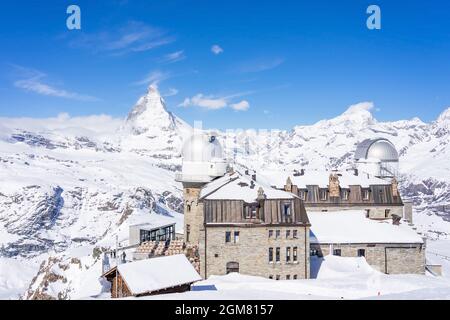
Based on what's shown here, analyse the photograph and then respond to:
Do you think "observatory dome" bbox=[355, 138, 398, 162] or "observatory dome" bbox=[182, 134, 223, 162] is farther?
"observatory dome" bbox=[355, 138, 398, 162]

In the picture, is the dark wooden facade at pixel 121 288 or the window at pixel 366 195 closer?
the dark wooden facade at pixel 121 288

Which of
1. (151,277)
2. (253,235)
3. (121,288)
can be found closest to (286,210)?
(253,235)

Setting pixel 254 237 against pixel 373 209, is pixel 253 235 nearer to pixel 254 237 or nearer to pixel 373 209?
pixel 254 237

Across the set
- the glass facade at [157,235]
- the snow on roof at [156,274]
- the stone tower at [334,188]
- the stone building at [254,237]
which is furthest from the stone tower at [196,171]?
the snow on roof at [156,274]

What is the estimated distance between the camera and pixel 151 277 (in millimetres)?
23031

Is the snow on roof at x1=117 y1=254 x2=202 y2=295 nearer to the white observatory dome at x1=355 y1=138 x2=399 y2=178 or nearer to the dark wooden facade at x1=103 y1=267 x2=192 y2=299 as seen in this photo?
the dark wooden facade at x1=103 y1=267 x2=192 y2=299

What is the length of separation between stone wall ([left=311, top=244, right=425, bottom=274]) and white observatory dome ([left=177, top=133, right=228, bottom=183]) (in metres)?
14.5

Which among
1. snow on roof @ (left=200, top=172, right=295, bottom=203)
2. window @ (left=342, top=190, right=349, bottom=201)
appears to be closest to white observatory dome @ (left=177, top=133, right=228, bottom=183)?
snow on roof @ (left=200, top=172, right=295, bottom=203)

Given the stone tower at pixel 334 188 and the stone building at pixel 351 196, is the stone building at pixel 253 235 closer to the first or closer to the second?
the stone building at pixel 351 196

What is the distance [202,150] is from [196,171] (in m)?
2.13

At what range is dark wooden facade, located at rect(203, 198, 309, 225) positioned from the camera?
118ft

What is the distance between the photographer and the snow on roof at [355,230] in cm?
4106

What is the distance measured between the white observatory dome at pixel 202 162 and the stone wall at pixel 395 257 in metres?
14.5

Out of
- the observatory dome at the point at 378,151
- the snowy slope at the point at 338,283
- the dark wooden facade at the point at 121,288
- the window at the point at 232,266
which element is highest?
the observatory dome at the point at 378,151
